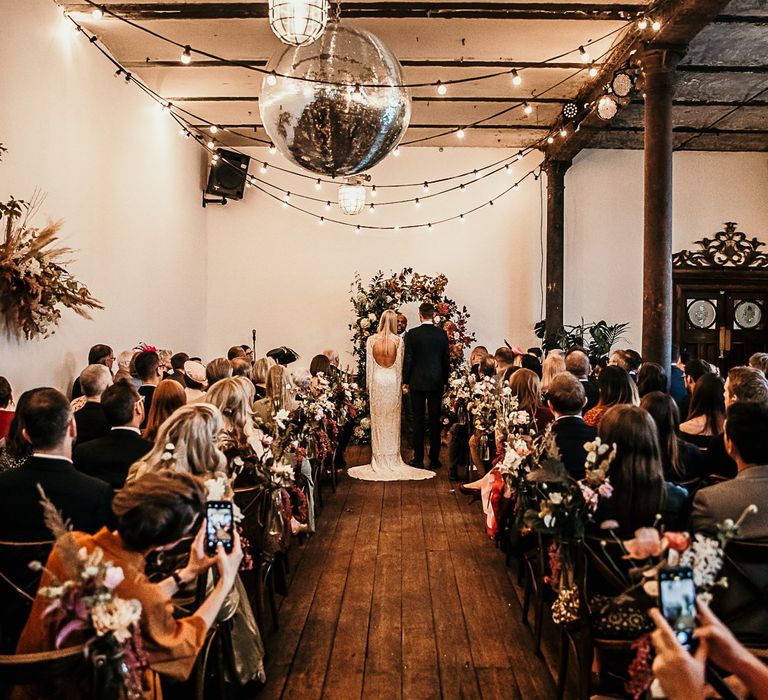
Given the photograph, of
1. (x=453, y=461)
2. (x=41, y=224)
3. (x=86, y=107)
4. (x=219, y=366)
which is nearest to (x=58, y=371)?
(x=41, y=224)

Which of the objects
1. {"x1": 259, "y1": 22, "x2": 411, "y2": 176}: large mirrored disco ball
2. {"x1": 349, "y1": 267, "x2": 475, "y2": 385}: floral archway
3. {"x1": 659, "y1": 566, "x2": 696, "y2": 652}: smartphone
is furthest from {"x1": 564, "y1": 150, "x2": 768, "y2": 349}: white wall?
{"x1": 659, "y1": 566, "x2": 696, "y2": 652}: smartphone

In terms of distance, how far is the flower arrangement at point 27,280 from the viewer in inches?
212

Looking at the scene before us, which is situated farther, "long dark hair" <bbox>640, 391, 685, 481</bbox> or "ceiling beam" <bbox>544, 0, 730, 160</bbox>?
"ceiling beam" <bbox>544, 0, 730, 160</bbox>

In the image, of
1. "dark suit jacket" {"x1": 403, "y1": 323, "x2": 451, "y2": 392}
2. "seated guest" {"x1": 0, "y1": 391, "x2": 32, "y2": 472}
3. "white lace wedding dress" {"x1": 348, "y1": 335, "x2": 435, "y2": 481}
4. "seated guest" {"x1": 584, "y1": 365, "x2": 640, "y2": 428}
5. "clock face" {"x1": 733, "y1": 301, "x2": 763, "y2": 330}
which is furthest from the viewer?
"clock face" {"x1": 733, "y1": 301, "x2": 763, "y2": 330}

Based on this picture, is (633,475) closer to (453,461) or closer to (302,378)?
(302,378)

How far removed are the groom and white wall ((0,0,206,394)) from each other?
10.5ft

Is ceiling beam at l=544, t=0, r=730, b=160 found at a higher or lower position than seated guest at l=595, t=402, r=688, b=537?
higher

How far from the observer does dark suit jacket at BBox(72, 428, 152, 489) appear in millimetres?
3453

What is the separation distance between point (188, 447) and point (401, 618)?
1.67 meters

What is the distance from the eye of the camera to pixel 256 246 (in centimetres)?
1175

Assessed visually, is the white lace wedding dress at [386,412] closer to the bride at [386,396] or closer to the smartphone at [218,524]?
the bride at [386,396]

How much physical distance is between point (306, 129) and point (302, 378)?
2881mm

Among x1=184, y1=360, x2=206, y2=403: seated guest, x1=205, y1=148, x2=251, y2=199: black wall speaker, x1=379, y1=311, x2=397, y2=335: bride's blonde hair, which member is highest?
x1=205, y1=148, x2=251, y2=199: black wall speaker

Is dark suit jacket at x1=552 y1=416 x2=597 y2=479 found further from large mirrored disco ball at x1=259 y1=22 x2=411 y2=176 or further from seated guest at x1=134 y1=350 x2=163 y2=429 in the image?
seated guest at x1=134 y1=350 x2=163 y2=429
